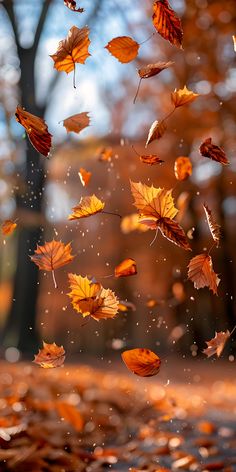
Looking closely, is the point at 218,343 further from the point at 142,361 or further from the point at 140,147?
the point at 140,147

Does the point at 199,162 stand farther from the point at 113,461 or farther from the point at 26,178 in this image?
the point at 113,461

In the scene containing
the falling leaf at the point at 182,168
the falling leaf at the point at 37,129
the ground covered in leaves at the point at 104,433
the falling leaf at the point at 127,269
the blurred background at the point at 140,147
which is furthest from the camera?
the blurred background at the point at 140,147

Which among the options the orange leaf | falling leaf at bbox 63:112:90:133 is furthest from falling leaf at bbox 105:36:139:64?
the orange leaf

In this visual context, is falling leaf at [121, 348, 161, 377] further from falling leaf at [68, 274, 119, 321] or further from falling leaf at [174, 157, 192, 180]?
falling leaf at [174, 157, 192, 180]

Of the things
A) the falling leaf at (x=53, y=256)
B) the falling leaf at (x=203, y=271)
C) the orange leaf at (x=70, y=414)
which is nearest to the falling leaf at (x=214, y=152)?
the falling leaf at (x=203, y=271)

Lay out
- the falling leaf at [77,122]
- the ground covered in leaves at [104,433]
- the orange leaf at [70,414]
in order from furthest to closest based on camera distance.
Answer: the orange leaf at [70,414], the ground covered in leaves at [104,433], the falling leaf at [77,122]

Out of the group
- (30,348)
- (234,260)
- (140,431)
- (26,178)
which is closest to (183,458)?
(140,431)

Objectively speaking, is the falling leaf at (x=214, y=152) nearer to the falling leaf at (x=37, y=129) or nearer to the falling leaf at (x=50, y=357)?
the falling leaf at (x=37, y=129)
